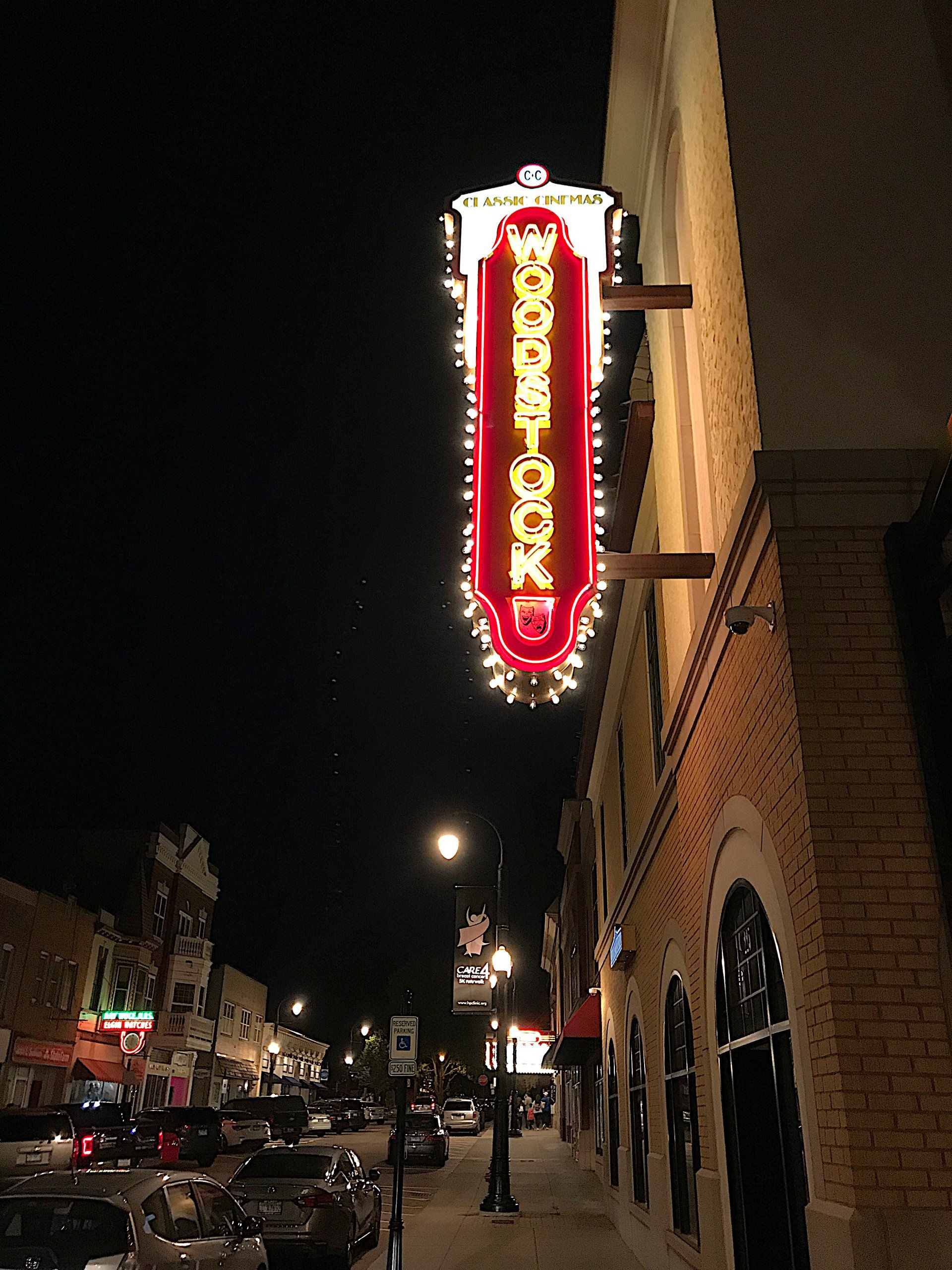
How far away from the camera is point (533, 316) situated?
10.0m

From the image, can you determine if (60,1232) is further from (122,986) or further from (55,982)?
(122,986)

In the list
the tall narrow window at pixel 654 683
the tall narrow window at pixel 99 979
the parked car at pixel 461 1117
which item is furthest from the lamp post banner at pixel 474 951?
the parked car at pixel 461 1117

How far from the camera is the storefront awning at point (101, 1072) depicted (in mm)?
37312

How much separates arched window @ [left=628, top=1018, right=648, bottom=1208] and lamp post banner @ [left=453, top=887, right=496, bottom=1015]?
338 centimetres

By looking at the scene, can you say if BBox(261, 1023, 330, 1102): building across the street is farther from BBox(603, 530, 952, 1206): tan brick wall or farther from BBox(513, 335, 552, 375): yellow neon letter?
BBox(603, 530, 952, 1206): tan brick wall

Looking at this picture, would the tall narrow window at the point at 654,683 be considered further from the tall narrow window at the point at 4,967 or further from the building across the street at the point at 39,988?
the tall narrow window at the point at 4,967

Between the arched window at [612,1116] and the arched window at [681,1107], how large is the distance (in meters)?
6.41

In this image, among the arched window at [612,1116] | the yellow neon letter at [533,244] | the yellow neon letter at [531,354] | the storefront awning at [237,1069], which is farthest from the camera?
the storefront awning at [237,1069]

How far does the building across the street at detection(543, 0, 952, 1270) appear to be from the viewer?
17.9 ft

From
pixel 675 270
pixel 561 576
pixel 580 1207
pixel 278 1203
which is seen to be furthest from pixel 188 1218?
pixel 580 1207

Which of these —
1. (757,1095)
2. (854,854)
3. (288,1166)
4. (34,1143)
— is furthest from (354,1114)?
(854,854)

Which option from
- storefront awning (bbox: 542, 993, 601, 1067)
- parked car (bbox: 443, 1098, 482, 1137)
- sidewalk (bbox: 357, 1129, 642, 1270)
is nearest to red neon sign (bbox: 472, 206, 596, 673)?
sidewalk (bbox: 357, 1129, 642, 1270)

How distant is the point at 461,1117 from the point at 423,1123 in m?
23.7

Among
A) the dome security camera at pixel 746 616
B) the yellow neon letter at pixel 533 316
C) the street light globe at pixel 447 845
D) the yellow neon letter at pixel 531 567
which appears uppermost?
the yellow neon letter at pixel 533 316
